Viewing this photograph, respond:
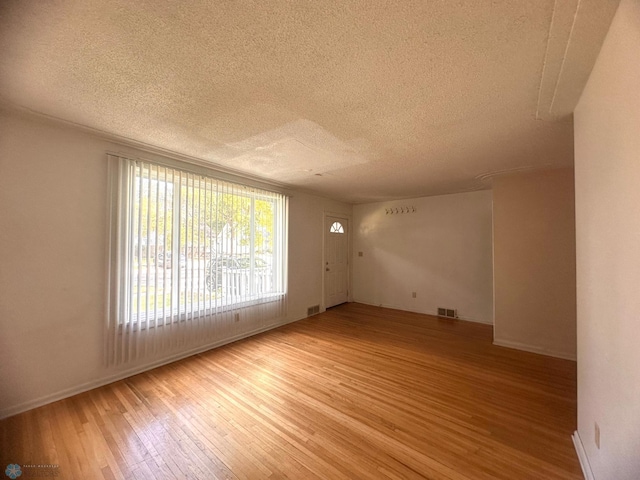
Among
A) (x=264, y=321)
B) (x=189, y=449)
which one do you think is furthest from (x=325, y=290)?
(x=189, y=449)

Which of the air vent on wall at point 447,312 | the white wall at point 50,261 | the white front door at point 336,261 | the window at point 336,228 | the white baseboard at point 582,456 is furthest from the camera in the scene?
the window at point 336,228

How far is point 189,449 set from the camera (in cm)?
162

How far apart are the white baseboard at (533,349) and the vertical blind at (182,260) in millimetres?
3622

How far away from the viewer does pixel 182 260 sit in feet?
9.65

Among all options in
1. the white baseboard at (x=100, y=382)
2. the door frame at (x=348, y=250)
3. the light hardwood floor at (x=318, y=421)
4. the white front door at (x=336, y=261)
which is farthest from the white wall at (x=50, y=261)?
the white front door at (x=336, y=261)

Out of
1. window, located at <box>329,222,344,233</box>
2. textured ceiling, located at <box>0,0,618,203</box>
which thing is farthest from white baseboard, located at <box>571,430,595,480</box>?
window, located at <box>329,222,344,233</box>

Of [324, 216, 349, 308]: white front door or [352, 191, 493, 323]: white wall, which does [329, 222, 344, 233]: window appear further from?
[352, 191, 493, 323]: white wall

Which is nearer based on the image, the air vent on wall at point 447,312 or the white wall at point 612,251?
the white wall at point 612,251

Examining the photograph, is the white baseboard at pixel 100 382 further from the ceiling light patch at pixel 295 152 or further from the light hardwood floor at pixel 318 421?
the ceiling light patch at pixel 295 152

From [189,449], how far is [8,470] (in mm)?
1039

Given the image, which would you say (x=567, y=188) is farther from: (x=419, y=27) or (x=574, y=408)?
(x=419, y=27)

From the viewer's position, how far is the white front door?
541 cm

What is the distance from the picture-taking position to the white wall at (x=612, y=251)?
3.14ft

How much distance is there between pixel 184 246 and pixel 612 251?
365cm
